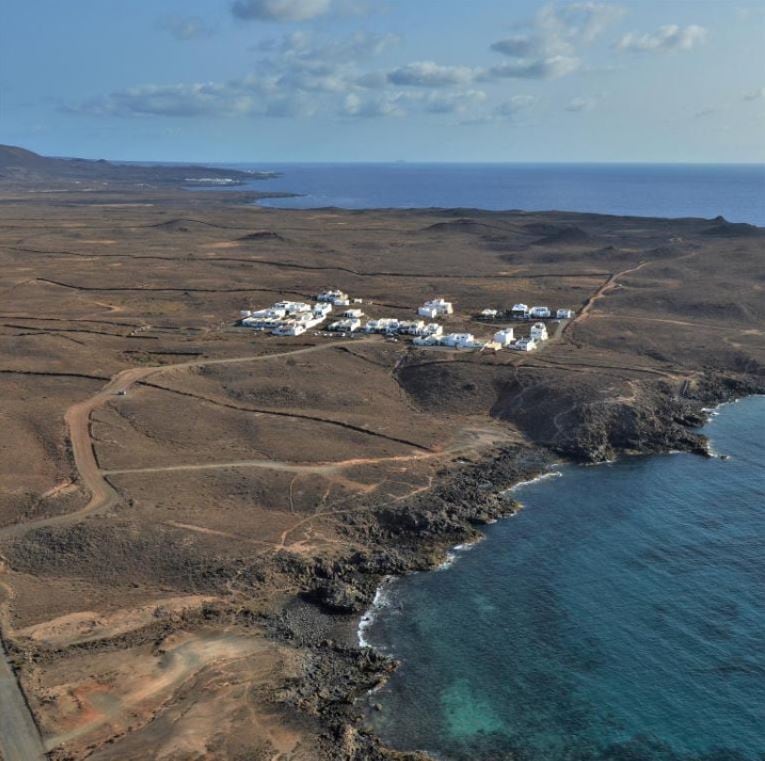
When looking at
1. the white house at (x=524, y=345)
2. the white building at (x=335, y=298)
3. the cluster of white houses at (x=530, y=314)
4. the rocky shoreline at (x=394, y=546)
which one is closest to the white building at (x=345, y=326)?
the white building at (x=335, y=298)

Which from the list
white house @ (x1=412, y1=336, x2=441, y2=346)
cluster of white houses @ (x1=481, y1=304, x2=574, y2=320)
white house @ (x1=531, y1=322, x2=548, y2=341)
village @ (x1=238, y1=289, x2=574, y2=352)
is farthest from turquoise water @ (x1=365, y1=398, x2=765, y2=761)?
cluster of white houses @ (x1=481, y1=304, x2=574, y2=320)

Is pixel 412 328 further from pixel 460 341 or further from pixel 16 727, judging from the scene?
pixel 16 727

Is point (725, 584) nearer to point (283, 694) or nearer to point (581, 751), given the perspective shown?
point (581, 751)

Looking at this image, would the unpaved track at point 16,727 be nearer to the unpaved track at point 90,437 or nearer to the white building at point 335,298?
the unpaved track at point 90,437

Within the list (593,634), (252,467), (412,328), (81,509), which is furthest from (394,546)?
(412,328)

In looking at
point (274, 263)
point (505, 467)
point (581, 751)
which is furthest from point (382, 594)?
point (274, 263)

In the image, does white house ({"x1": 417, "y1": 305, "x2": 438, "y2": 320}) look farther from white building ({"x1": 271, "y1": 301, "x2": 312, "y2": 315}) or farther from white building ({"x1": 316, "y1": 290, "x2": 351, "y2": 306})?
white building ({"x1": 271, "y1": 301, "x2": 312, "y2": 315})
